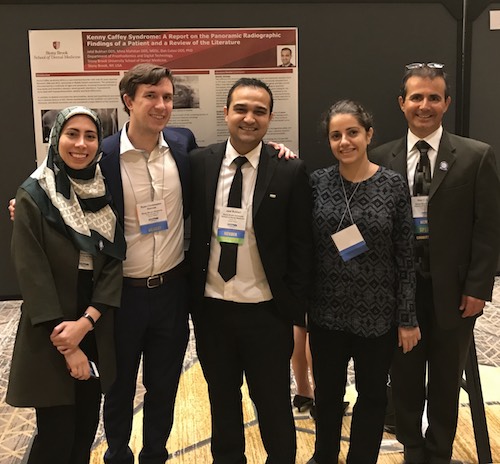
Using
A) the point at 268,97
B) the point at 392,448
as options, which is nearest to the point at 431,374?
the point at 392,448

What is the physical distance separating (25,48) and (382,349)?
1.92 metres

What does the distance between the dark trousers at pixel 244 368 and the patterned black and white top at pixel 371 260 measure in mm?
236

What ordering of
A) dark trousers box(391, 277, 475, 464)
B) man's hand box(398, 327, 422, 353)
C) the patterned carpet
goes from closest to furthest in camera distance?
man's hand box(398, 327, 422, 353) < dark trousers box(391, 277, 475, 464) < the patterned carpet

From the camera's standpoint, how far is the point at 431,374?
2.46m

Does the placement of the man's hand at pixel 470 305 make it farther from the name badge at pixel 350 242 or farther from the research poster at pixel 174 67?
the research poster at pixel 174 67

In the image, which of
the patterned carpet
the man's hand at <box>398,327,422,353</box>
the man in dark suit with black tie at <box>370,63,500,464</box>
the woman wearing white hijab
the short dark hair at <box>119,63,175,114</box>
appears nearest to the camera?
the woman wearing white hijab

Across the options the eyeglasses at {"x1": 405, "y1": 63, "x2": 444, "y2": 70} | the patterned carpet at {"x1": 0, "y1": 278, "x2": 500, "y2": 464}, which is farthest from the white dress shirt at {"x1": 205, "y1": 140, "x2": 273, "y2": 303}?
the patterned carpet at {"x1": 0, "y1": 278, "x2": 500, "y2": 464}

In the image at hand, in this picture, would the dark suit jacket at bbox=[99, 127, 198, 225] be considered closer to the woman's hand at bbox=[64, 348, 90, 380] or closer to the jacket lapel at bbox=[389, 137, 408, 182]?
the woman's hand at bbox=[64, 348, 90, 380]

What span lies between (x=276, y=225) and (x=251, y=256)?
0.15 metres

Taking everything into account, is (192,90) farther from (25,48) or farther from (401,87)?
(401,87)

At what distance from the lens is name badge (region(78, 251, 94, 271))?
1.92 meters

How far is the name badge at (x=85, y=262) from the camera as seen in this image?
75.7 inches

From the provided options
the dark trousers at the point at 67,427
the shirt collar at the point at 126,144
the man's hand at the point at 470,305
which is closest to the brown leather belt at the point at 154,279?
the dark trousers at the point at 67,427

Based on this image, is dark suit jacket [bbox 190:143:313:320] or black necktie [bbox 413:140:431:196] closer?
dark suit jacket [bbox 190:143:313:320]
